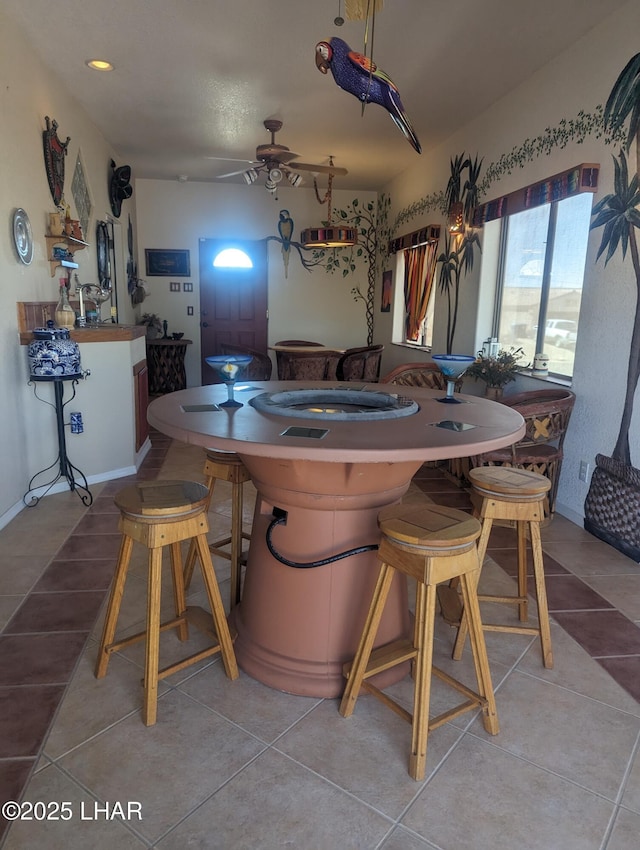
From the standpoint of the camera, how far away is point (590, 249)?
3299mm

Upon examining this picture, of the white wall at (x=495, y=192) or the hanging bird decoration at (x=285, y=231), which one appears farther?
the hanging bird decoration at (x=285, y=231)

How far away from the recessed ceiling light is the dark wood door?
3.78m

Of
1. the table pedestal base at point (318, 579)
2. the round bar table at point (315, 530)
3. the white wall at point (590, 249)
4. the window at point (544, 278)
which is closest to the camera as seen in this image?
the round bar table at point (315, 530)

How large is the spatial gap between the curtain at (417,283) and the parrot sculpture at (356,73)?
3538 millimetres

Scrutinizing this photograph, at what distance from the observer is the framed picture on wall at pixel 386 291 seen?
741cm

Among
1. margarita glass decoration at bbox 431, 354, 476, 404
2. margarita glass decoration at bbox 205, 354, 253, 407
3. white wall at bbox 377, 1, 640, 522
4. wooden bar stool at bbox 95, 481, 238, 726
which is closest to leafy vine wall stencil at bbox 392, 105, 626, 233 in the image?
white wall at bbox 377, 1, 640, 522

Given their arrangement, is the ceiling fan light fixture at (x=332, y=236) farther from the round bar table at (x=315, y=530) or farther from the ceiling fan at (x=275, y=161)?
the round bar table at (x=315, y=530)

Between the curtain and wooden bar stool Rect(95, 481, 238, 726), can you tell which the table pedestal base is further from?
the curtain

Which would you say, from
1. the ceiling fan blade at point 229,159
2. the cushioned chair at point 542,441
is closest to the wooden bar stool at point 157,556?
→ the cushioned chair at point 542,441

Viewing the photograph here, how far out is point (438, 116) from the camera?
186 inches

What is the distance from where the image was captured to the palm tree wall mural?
9.55ft

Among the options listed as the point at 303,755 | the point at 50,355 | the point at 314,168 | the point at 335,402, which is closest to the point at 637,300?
the point at 335,402

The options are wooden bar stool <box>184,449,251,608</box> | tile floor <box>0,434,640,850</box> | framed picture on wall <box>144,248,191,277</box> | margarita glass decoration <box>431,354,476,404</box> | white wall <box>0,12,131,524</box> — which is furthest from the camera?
framed picture on wall <box>144,248,191,277</box>

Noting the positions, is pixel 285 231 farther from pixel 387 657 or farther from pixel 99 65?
pixel 387 657
